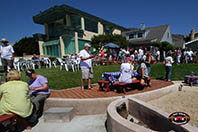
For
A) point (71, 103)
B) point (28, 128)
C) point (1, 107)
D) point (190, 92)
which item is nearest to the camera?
point (1, 107)

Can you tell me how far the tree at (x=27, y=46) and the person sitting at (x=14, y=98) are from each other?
36.4 meters

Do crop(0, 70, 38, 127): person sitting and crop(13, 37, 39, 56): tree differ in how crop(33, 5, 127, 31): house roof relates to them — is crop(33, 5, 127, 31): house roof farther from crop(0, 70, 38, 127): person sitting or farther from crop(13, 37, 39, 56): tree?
crop(0, 70, 38, 127): person sitting

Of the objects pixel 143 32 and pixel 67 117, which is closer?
pixel 67 117

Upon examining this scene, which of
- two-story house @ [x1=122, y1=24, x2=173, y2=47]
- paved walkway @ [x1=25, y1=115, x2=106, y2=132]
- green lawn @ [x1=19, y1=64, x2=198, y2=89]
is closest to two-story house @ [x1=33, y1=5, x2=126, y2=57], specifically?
two-story house @ [x1=122, y1=24, x2=173, y2=47]

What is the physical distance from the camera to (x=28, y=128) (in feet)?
→ 9.38

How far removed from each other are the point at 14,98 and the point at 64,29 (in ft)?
59.2

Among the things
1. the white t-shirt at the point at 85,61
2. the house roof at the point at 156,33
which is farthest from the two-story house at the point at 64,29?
the white t-shirt at the point at 85,61

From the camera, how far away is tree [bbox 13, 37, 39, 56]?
1392 inches

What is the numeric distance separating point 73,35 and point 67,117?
59.4 ft

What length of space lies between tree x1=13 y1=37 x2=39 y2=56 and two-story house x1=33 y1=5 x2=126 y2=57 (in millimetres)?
14485

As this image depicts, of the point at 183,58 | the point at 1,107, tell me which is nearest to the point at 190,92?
the point at 1,107

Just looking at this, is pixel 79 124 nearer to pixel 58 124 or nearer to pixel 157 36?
pixel 58 124

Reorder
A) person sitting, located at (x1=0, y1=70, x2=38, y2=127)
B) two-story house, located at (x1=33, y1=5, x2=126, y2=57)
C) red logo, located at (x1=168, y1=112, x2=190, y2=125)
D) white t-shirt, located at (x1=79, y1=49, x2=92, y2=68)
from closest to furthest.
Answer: red logo, located at (x1=168, y1=112, x2=190, y2=125) → person sitting, located at (x1=0, y1=70, x2=38, y2=127) → white t-shirt, located at (x1=79, y1=49, x2=92, y2=68) → two-story house, located at (x1=33, y1=5, x2=126, y2=57)

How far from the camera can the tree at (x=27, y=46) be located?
35.4 m
